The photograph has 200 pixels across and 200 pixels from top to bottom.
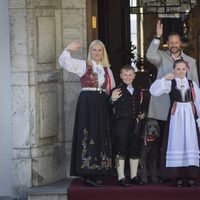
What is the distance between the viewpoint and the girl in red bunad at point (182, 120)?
26.7 ft

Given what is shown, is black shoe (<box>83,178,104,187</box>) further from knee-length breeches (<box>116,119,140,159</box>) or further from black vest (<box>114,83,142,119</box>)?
black vest (<box>114,83,142,119</box>)

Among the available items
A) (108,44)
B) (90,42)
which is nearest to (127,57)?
(108,44)

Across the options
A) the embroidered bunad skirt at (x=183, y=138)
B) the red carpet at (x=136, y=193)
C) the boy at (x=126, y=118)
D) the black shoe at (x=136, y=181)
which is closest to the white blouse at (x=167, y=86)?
the embroidered bunad skirt at (x=183, y=138)

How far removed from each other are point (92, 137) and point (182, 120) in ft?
3.55

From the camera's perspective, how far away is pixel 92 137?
325 inches

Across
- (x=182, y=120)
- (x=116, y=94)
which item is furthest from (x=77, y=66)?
(x=182, y=120)

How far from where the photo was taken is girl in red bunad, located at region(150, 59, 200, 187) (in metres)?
8.13

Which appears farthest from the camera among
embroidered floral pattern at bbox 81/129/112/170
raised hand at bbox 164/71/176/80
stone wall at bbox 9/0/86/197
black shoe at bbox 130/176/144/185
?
stone wall at bbox 9/0/86/197

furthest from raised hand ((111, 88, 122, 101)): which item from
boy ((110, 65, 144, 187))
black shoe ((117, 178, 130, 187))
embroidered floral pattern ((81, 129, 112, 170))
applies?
black shoe ((117, 178, 130, 187))

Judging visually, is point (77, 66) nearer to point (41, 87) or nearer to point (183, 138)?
point (41, 87)

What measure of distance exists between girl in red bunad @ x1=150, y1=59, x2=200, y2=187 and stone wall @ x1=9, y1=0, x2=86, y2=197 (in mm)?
1313

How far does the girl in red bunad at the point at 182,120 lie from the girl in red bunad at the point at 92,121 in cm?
67

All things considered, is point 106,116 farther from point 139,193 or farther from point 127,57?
point 127,57

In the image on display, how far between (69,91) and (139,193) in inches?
64.7
